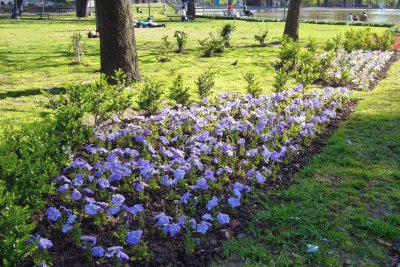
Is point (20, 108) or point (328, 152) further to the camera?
point (20, 108)

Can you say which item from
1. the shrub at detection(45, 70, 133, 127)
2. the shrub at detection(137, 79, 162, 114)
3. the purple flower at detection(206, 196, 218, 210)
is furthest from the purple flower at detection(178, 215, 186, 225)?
the shrub at detection(137, 79, 162, 114)

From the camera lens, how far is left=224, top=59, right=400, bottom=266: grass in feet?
11.0

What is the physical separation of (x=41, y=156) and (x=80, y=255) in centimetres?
112

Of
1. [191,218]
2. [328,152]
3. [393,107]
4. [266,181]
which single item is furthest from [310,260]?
[393,107]

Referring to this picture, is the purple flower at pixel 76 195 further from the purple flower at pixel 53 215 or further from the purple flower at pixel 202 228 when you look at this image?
the purple flower at pixel 202 228

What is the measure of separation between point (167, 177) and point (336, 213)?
63.6 inches

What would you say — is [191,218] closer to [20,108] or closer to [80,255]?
[80,255]

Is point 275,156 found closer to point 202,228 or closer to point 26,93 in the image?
point 202,228

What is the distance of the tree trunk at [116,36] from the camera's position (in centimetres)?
796

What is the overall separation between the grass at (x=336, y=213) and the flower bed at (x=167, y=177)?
1.02 feet

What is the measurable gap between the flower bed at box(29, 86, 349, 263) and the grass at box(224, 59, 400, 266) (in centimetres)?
31

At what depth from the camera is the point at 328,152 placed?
548 cm

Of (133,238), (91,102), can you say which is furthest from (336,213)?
(91,102)

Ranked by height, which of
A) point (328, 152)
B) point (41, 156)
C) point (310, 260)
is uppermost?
point (41, 156)
